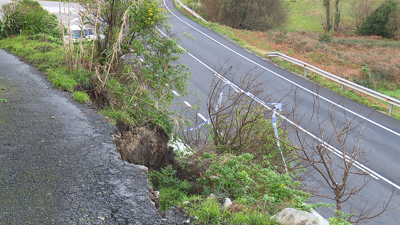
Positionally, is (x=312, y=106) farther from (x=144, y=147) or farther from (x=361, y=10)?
(x=361, y=10)

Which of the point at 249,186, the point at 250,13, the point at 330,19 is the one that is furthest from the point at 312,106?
the point at 330,19

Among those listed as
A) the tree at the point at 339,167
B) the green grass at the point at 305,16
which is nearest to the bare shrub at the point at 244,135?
the tree at the point at 339,167

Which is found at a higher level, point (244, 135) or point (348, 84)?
point (244, 135)

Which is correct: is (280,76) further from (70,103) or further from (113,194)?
(113,194)

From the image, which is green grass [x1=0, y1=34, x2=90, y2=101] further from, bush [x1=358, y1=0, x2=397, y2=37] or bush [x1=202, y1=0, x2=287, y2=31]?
bush [x1=358, y1=0, x2=397, y2=37]

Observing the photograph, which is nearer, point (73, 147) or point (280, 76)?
point (73, 147)

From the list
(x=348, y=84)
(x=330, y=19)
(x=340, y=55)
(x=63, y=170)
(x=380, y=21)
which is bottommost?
(x=348, y=84)

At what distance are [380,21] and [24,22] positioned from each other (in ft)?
111

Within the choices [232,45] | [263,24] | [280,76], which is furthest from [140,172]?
[263,24]

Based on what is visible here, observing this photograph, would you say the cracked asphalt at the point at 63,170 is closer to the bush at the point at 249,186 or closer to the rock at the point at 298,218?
the bush at the point at 249,186

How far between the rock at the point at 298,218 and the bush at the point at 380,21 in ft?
120

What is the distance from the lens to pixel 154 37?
963cm

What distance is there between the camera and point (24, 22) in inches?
570

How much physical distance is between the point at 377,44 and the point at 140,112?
92.9ft
